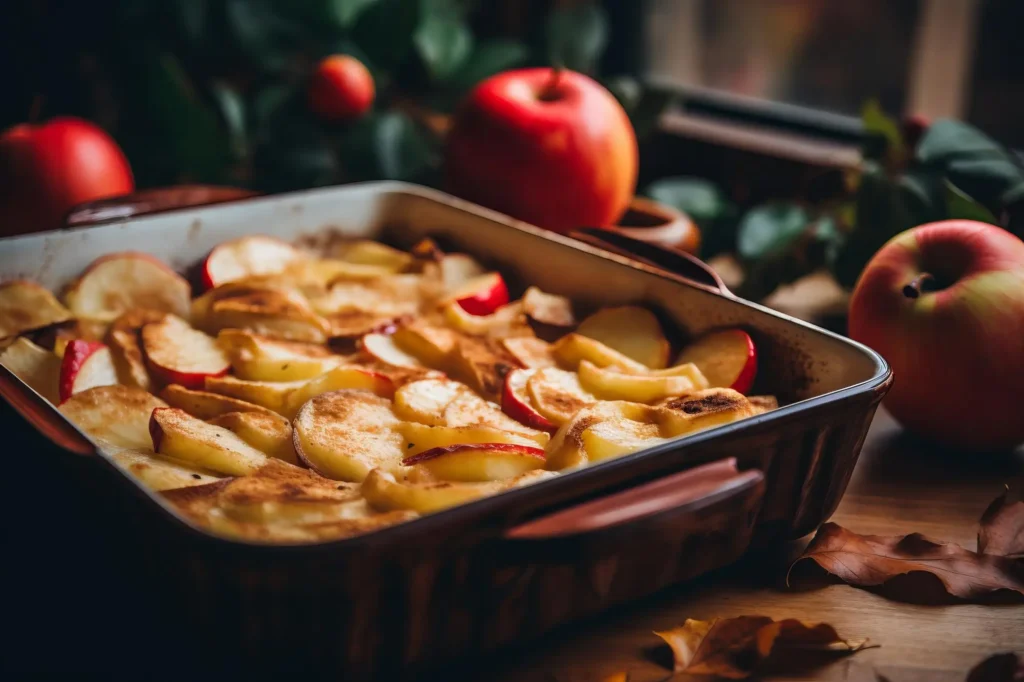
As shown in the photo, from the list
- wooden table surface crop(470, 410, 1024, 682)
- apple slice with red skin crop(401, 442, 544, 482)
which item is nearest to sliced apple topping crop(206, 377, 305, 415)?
apple slice with red skin crop(401, 442, 544, 482)

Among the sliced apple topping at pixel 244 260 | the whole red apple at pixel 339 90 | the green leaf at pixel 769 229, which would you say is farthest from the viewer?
the whole red apple at pixel 339 90

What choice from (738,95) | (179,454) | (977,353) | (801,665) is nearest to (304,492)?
(179,454)

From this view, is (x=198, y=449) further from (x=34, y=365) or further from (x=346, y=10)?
(x=346, y=10)

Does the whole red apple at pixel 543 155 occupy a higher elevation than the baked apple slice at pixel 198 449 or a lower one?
higher

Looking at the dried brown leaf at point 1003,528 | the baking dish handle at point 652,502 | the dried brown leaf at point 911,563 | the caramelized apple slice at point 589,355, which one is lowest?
the dried brown leaf at point 911,563

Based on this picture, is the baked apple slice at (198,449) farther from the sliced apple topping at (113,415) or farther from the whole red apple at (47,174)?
the whole red apple at (47,174)

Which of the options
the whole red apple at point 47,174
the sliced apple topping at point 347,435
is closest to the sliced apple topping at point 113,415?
the sliced apple topping at point 347,435

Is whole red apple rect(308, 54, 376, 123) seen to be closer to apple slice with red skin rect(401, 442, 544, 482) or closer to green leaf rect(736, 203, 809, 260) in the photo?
green leaf rect(736, 203, 809, 260)

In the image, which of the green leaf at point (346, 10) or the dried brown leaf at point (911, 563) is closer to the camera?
the dried brown leaf at point (911, 563)
